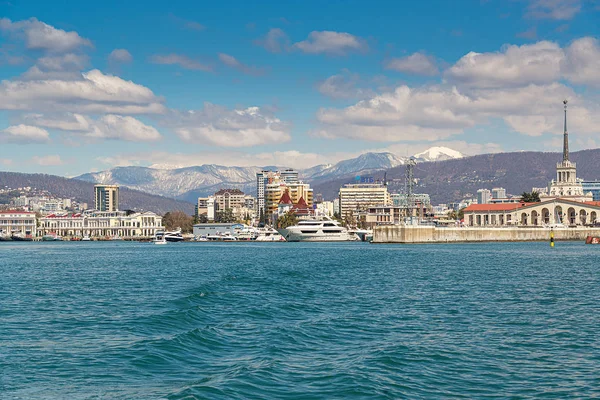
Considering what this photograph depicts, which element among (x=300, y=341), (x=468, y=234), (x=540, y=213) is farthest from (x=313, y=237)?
(x=300, y=341)

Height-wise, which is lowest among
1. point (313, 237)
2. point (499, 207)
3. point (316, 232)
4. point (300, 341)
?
point (300, 341)

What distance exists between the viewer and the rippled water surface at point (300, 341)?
1720cm

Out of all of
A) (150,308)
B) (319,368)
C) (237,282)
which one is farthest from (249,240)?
(319,368)

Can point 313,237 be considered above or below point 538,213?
below

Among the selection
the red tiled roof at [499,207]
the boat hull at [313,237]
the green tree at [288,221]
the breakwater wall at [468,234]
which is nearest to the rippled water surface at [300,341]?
the breakwater wall at [468,234]

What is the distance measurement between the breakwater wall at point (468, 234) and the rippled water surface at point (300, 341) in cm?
8493

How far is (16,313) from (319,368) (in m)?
16.0

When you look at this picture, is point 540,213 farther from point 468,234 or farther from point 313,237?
point 313,237

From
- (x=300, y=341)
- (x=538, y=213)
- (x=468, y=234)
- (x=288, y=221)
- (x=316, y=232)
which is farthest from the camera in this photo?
(x=288, y=221)

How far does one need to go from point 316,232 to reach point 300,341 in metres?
142

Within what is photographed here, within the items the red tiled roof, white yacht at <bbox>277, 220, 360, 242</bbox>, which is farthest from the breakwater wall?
the red tiled roof

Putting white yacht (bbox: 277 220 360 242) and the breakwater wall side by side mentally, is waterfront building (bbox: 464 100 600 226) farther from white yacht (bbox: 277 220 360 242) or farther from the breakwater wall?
white yacht (bbox: 277 220 360 242)

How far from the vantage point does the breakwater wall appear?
413 ft

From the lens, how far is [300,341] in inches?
893
